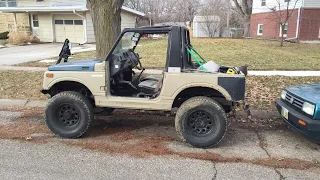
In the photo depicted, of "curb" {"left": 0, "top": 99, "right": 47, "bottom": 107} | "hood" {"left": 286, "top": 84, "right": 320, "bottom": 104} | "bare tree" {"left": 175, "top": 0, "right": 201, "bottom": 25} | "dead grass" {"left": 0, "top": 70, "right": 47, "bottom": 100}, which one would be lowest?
"curb" {"left": 0, "top": 99, "right": 47, "bottom": 107}

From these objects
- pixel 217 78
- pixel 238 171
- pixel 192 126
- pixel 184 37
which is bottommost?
pixel 238 171

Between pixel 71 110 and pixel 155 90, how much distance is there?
1.44 metres

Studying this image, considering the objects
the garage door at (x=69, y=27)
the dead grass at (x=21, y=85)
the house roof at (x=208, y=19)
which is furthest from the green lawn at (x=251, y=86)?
the house roof at (x=208, y=19)

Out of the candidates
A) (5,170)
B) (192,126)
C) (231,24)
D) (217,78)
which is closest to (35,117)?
(5,170)

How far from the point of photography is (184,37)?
16.4 ft

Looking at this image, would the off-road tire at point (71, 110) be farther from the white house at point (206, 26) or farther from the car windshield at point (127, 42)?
the white house at point (206, 26)

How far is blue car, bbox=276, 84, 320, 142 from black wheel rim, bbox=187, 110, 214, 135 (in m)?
1.25

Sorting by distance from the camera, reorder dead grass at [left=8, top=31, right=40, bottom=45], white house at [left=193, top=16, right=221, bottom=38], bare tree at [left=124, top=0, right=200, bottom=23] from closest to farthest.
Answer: dead grass at [left=8, top=31, right=40, bottom=45] < white house at [left=193, top=16, right=221, bottom=38] < bare tree at [left=124, top=0, right=200, bottom=23]

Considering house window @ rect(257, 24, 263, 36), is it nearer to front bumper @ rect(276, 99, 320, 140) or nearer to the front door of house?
the front door of house

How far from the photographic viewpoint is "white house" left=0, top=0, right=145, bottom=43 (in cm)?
2505

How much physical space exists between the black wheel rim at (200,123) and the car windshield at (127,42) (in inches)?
66.6

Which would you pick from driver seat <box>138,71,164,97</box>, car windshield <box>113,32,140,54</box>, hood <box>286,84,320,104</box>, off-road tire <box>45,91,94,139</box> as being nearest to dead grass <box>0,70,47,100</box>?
off-road tire <box>45,91,94,139</box>

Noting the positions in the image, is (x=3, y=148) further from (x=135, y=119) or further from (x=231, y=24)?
(x=231, y=24)

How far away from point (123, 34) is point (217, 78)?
1.71 m
